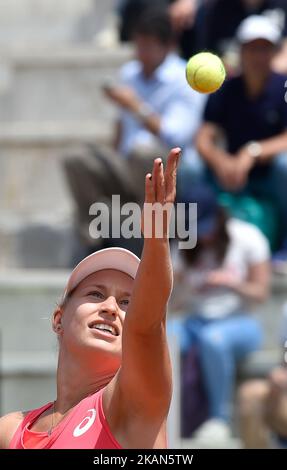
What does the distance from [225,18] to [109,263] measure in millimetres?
5920

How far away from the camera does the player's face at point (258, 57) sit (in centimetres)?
759

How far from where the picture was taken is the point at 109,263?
3.17 metres

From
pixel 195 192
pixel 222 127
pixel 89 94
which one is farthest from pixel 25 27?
pixel 195 192

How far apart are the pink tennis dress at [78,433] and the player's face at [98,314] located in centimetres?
12

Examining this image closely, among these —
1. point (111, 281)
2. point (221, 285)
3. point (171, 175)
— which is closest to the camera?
point (171, 175)

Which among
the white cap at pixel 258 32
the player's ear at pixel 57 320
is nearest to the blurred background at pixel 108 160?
the white cap at pixel 258 32

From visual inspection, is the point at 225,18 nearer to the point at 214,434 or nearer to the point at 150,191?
the point at 214,434

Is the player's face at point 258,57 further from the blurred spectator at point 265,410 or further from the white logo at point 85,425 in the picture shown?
the white logo at point 85,425

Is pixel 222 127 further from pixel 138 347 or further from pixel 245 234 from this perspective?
pixel 138 347

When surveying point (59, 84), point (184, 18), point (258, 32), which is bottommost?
point (258, 32)

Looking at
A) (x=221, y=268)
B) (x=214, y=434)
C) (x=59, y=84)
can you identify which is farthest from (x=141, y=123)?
(x=214, y=434)

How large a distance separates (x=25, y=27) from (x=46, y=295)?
4.16 meters

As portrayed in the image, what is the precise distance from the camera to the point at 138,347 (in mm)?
2807

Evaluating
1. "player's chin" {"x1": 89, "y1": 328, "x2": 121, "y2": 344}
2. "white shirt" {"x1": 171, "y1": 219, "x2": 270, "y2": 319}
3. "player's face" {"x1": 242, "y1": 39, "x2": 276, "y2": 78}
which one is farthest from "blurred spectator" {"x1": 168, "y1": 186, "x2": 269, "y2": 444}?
"player's chin" {"x1": 89, "y1": 328, "x2": 121, "y2": 344}
